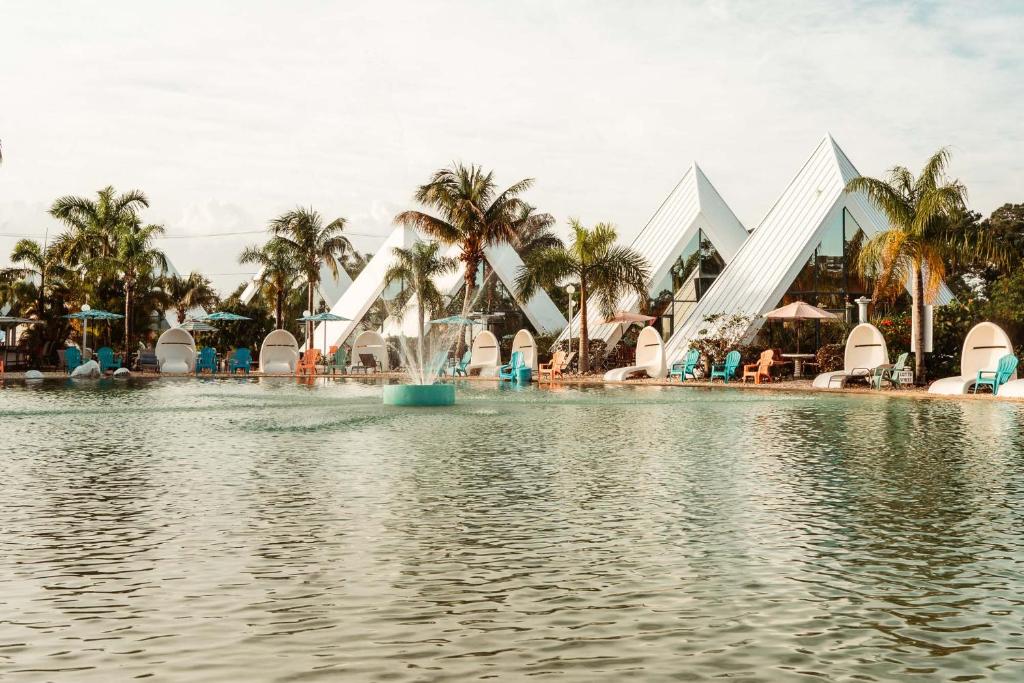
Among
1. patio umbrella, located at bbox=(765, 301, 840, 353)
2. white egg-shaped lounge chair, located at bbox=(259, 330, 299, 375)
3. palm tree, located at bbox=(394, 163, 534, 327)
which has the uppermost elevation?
palm tree, located at bbox=(394, 163, 534, 327)

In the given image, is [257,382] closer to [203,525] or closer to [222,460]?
[222,460]

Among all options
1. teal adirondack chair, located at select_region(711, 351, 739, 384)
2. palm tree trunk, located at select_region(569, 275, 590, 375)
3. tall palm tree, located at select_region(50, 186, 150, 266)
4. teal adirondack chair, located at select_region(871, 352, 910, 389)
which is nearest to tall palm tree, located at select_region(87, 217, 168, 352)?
tall palm tree, located at select_region(50, 186, 150, 266)

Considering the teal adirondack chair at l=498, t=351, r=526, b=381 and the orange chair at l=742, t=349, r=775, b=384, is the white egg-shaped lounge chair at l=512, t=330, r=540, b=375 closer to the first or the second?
the teal adirondack chair at l=498, t=351, r=526, b=381

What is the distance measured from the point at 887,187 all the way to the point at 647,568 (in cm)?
2047

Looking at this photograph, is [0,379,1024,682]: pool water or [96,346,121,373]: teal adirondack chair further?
[96,346,121,373]: teal adirondack chair

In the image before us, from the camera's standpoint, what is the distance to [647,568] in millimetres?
5547

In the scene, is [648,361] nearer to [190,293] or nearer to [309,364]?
[309,364]

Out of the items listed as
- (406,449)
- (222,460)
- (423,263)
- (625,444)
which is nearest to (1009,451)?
(625,444)

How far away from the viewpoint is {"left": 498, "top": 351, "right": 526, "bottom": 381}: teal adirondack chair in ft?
103

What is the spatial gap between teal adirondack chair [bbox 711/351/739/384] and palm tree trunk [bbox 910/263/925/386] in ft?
16.9

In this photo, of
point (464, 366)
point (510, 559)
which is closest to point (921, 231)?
point (464, 366)

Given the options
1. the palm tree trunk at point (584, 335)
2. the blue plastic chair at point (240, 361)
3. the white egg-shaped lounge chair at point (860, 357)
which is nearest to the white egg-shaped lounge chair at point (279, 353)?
the blue plastic chair at point (240, 361)

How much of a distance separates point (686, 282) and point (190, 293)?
25164 mm

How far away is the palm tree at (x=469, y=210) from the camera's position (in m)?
35.7
